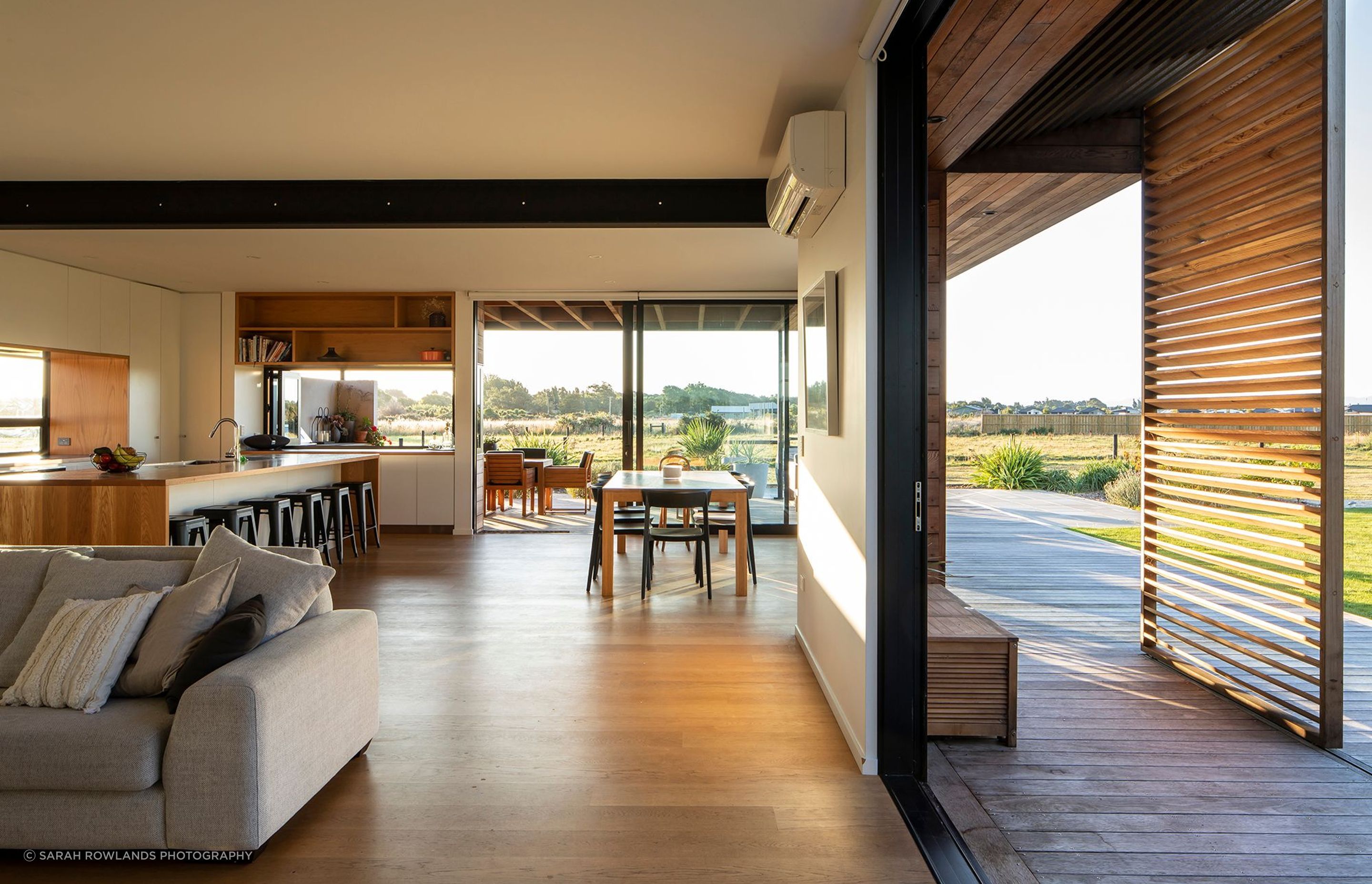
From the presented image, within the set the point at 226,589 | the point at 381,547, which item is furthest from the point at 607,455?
the point at 226,589

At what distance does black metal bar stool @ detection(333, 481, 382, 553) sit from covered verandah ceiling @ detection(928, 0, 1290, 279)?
5.68 meters

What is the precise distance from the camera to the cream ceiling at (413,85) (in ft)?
8.66

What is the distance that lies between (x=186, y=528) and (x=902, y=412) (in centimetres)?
433

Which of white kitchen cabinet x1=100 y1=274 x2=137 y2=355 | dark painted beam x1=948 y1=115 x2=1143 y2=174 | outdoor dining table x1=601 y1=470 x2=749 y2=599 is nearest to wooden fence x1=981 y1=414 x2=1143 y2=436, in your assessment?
outdoor dining table x1=601 y1=470 x2=749 y2=599

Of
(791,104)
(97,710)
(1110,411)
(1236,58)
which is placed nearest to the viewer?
(97,710)

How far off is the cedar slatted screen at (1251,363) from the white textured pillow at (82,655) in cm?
404

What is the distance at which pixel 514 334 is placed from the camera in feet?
31.7

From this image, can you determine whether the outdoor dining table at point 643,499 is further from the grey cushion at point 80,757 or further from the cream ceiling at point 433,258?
the grey cushion at point 80,757

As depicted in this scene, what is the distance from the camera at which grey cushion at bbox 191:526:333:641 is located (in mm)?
2406

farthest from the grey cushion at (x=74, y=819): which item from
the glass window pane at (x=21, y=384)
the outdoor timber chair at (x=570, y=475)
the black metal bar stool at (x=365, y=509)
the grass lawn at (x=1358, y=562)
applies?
the outdoor timber chair at (x=570, y=475)

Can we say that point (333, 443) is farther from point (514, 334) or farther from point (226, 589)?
point (226, 589)

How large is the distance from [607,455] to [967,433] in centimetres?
681

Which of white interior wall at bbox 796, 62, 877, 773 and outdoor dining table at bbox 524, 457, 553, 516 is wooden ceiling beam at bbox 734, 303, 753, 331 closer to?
outdoor dining table at bbox 524, 457, 553, 516

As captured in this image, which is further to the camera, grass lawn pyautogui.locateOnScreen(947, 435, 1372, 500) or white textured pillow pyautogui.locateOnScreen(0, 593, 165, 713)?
grass lawn pyautogui.locateOnScreen(947, 435, 1372, 500)
